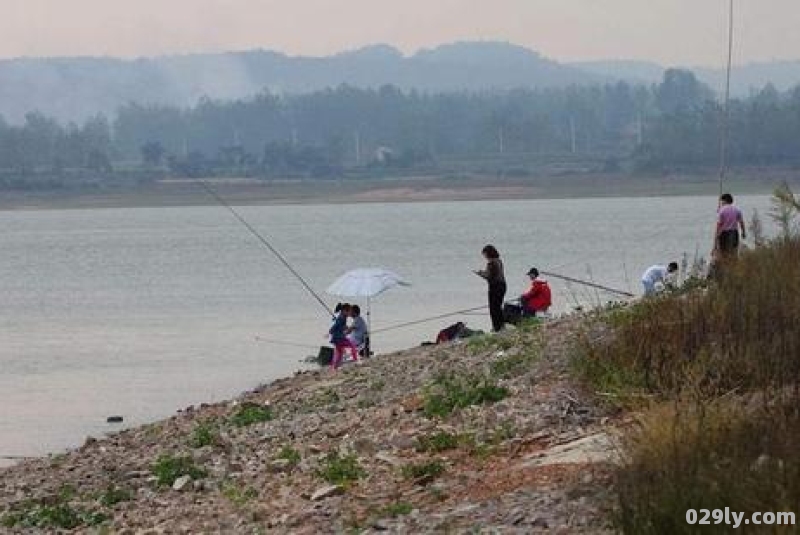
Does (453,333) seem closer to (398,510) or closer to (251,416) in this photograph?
(251,416)

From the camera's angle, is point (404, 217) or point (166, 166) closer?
point (404, 217)

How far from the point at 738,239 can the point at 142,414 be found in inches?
431

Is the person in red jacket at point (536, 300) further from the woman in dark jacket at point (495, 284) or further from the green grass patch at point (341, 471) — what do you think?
the green grass patch at point (341, 471)

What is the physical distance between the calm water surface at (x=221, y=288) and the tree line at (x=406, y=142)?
1056cm

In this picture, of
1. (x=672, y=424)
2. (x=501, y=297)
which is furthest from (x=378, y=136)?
(x=672, y=424)

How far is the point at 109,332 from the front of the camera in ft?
145

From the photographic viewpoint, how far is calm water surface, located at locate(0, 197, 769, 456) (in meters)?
30.6

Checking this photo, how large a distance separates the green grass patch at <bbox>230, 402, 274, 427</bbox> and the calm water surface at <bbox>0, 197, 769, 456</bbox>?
3.51m

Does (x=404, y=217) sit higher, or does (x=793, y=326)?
(x=793, y=326)

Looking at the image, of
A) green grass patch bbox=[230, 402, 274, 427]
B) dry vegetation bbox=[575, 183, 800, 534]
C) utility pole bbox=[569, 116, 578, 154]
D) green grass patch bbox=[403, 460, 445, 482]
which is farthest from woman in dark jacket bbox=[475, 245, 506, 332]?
utility pole bbox=[569, 116, 578, 154]

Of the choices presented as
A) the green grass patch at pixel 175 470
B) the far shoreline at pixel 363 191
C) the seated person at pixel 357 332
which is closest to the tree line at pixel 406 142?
the far shoreline at pixel 363 191

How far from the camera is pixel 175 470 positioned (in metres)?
12.9

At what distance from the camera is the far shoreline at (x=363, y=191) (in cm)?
12962

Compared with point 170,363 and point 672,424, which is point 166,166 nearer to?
point 170,363
